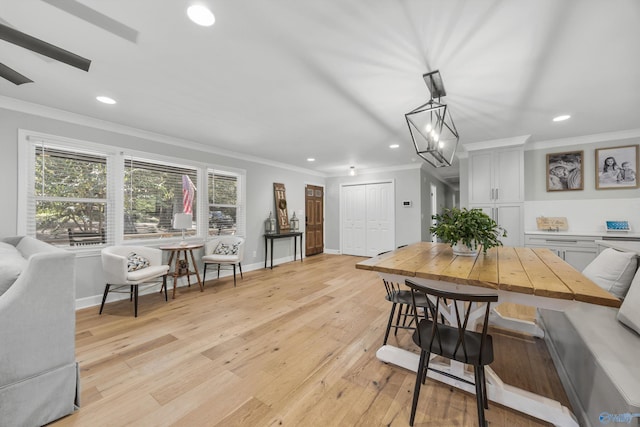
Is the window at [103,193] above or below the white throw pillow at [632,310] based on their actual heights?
above

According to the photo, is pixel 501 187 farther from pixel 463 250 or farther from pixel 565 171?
pixel 463 250

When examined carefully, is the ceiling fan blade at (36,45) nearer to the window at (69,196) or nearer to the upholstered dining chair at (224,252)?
the window at (69,196)

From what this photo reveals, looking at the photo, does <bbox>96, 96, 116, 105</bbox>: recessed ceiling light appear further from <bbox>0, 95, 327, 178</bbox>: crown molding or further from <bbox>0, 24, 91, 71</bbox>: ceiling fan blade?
<bbox>0, 24, 91, 71</bbox>: ceiling fan blade

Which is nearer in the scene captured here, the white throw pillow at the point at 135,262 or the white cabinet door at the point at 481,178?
the white throw pillow at the point at 135,262

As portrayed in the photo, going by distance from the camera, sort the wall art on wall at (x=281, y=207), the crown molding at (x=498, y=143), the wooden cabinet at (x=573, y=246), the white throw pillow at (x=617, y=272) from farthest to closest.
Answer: the wall art on wall at (x=281, y=207) < the crown molding at (x=498, y=143) < the wooden cabinet at (x=573, y=246) < the white throw pillow at (x=617, y=272)

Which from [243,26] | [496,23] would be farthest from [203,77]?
[496,23]

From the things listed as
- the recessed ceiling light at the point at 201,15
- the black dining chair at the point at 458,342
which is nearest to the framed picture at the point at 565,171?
the black dining chair at the point at 458,342

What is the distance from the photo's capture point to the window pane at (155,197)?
3631mm

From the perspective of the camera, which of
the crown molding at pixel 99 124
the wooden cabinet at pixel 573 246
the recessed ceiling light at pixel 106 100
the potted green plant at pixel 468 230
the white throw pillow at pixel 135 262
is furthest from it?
the wooden cabinet at pixel 573 246

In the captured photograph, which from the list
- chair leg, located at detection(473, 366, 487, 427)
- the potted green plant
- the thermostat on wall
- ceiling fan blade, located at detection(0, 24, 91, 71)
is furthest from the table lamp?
the thermostat on wall

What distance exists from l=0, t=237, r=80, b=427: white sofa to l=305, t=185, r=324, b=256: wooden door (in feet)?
17.9

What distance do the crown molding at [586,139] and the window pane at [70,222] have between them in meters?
6.76

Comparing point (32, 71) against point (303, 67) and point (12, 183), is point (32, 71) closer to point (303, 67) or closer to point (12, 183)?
point (12, 183)

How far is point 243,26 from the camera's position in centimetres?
166
